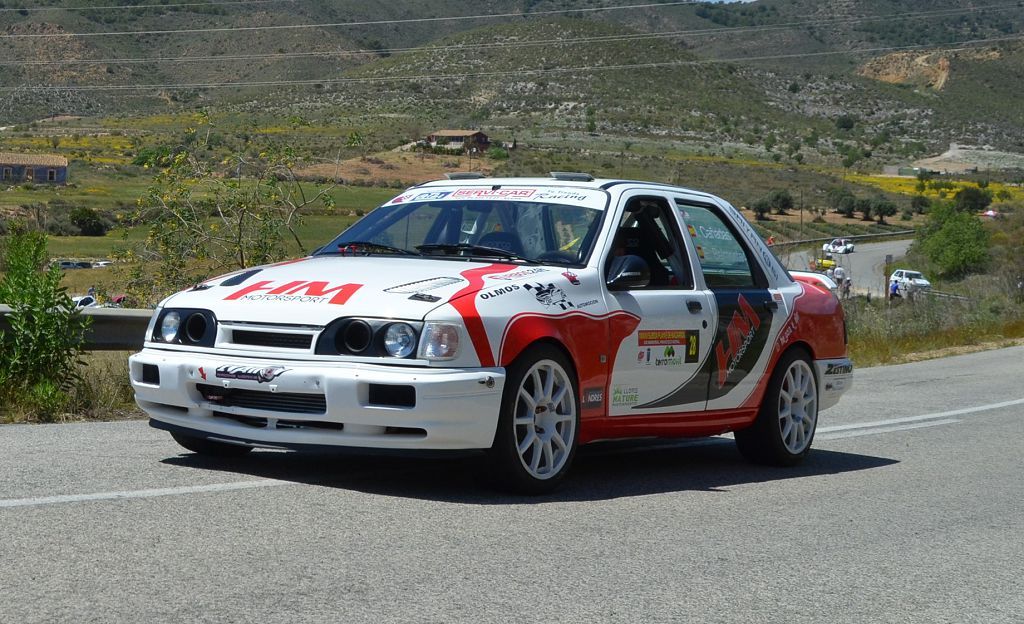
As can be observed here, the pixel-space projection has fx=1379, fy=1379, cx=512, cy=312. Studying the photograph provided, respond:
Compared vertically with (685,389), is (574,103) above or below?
above

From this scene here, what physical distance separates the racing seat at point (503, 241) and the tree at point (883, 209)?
269 ft

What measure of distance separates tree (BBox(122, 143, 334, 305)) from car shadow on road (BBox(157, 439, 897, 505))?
25.7 feet

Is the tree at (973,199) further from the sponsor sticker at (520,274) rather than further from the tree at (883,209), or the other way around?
the sponsor sticker at (520,274)

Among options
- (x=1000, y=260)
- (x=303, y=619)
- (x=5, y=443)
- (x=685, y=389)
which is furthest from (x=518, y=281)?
(x=1000, y=260)

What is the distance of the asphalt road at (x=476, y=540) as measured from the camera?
4.82m

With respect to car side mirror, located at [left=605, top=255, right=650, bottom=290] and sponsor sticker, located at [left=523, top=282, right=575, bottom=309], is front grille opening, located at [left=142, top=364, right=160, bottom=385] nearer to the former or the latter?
sponsor sticker, located at [left=523, top=282, right=575, bottom=309]

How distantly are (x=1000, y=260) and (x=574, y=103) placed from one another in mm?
39201

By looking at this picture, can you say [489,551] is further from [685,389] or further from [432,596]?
[685,389]

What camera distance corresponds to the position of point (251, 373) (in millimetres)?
6574

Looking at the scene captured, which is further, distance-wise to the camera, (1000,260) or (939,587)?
(1000,260)

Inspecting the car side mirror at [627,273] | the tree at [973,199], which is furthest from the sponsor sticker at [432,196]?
the tree at [973,199]

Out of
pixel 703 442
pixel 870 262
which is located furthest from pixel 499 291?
pixel 870 262

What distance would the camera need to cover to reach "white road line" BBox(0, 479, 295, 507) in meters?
6.11

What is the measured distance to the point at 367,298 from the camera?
6566mm
